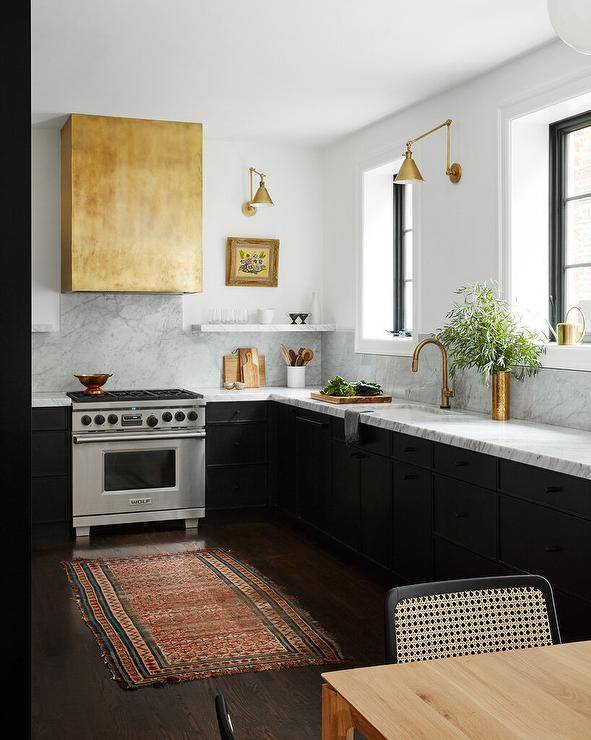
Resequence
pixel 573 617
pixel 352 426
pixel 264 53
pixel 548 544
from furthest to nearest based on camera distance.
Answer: pixel 352 426 < pixel 264 53 < pixel 548 544 < pixel 573 617

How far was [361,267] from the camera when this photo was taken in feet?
19.7

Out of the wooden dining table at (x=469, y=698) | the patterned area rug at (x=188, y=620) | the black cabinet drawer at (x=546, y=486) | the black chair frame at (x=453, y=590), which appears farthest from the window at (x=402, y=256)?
the wooden dining table at (x=469, y=698)

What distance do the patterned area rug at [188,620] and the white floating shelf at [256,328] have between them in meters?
1.80

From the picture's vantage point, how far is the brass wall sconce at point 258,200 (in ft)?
19.5

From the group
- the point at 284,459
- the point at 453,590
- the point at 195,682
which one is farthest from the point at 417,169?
the point at 453,590

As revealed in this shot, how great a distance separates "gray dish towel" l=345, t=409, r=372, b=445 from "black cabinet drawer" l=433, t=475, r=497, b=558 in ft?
2.43

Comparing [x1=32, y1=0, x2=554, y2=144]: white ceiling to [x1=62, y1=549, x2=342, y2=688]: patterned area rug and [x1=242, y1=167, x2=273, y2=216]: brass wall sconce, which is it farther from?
[x1=62, y1=549, x2=342, y2=688]: patterned area rug

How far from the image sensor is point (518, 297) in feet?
14.4

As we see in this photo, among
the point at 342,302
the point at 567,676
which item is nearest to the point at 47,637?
the point at 567,676

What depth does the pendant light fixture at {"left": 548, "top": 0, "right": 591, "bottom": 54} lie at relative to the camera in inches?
67.5

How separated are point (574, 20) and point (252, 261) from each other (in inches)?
187

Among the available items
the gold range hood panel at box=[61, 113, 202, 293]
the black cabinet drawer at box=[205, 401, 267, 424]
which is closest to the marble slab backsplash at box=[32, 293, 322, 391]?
the gold range hood panel at box=[61, 113, 202, 293]

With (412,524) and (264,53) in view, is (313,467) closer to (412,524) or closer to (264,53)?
(412,524)

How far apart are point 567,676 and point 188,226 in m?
4.70
